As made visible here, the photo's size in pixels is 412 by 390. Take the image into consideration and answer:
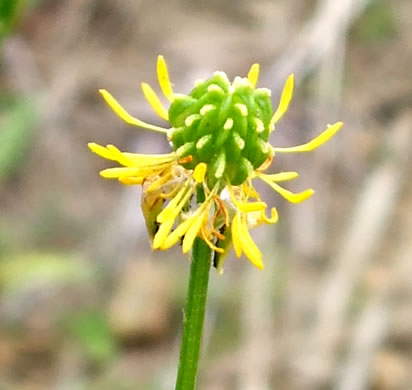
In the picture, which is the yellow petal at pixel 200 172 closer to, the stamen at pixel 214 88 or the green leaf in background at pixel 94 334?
the stamen at pixel 214 88

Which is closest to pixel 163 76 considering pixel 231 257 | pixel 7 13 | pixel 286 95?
pixel 286 95

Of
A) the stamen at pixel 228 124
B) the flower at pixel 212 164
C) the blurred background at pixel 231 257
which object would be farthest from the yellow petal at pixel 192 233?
the blurred background at pixel 231 257

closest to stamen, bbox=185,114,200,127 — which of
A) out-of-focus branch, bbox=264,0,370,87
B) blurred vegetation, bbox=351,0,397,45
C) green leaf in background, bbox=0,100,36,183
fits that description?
out-of-focus branch, bbox=264,0,370,87

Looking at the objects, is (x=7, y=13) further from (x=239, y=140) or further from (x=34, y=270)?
(x=34, y=270)

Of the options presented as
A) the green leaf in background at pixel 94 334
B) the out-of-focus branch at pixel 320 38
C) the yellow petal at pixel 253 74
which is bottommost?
the yellow petal at pixel 253 74

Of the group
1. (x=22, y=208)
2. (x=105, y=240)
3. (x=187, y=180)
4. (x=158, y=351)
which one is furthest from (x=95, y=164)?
(x=187, y=180)
